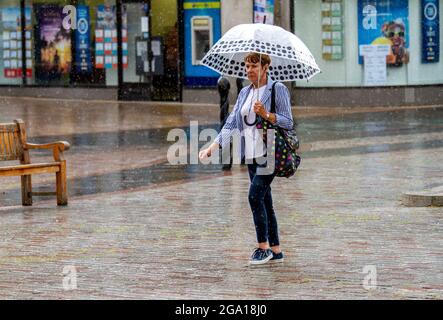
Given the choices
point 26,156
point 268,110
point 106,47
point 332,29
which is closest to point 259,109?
point 268,110

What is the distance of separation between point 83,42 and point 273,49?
76.9ft

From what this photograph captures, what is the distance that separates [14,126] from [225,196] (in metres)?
2.40

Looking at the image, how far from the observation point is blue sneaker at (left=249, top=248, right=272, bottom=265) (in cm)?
963

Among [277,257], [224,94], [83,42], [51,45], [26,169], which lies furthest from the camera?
[51,45]

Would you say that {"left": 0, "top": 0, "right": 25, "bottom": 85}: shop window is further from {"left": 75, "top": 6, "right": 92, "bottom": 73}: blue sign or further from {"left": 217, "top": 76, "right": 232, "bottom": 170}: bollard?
{"left": 217, "top": 76, "right": 232, "bottom": 170}: bollard

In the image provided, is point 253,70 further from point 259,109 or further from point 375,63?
point 375,63

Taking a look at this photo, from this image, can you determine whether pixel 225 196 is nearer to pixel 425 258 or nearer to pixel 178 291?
pixel 425 258

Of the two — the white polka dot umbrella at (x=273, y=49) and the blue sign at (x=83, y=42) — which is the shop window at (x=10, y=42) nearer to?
the blue sign at (x=83, y=42)

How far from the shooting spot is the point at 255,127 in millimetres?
9531

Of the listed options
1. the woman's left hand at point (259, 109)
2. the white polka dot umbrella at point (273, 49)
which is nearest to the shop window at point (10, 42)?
the white polka dot umbrella at point (273, 49)

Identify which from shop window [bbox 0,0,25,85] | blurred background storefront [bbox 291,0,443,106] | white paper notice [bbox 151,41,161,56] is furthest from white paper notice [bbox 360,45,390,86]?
shop window [bbox 0,0,25,85]

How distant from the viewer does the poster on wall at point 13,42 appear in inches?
1324

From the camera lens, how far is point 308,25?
28.9 m

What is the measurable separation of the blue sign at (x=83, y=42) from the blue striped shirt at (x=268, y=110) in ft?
75.7
